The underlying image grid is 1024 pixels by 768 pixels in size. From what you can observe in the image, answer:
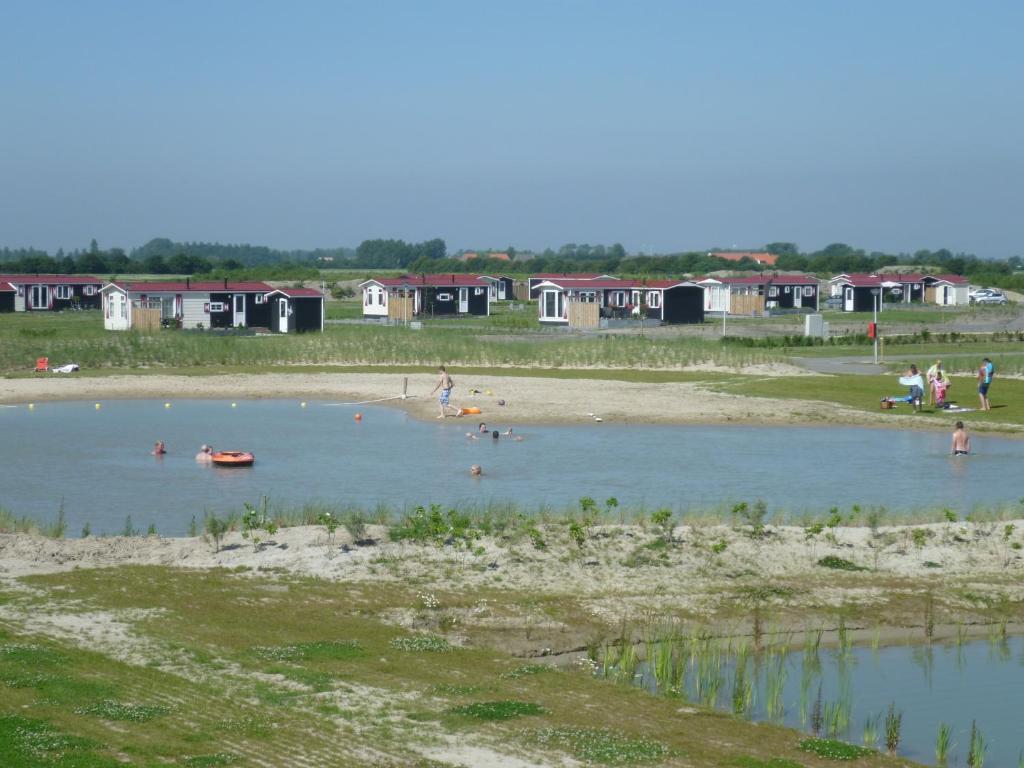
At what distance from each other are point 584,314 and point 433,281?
16.4 m

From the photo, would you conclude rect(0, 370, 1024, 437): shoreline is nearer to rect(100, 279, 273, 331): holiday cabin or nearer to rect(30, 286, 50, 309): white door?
rect(100, 279, 273, 331): holiday cabin

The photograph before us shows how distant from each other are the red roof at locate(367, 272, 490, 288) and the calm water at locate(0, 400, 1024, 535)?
5266cm

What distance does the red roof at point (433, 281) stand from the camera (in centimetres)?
9662

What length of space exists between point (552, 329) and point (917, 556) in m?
60.8

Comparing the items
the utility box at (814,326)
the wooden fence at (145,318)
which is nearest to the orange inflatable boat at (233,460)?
the wooden fence at (145,318)

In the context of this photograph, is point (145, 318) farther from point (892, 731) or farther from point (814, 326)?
point (892, 731)

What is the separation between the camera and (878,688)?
55.8 ft

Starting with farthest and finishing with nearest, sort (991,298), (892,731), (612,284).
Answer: (991,298) → (612,284) → (892,731)

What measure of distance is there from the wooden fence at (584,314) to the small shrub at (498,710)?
7176cm

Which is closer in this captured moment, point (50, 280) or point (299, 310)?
point (299, 310)

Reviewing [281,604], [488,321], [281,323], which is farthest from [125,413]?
[488,321]

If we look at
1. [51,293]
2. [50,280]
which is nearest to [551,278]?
[50,280]

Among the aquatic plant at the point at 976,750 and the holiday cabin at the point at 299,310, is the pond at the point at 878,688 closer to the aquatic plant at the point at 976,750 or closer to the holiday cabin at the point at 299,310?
the aquatic plant at the point at 976,750

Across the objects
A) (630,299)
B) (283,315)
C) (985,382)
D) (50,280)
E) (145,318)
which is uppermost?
(50,280)
